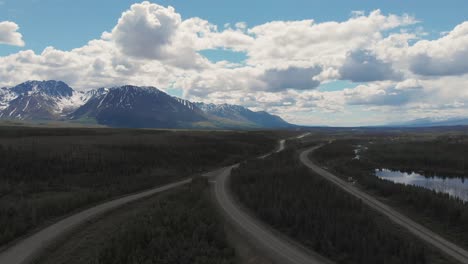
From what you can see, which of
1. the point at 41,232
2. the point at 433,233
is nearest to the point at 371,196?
the point at 433,233

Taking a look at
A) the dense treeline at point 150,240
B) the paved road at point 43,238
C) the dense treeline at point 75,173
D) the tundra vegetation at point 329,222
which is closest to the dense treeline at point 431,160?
the dense treeline at point 75,173

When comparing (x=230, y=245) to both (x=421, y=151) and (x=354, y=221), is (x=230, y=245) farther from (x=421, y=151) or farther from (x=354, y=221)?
(x=421, y=151)

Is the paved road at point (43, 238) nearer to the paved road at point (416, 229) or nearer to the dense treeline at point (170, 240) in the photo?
the dense treeline at point (170, 240)

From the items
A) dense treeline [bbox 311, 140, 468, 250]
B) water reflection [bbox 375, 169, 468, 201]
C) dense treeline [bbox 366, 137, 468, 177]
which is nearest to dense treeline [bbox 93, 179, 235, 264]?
dense treeline [bbox 311, 140, 468, 250]

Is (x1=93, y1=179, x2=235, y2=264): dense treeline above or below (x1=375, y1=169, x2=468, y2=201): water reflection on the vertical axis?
above

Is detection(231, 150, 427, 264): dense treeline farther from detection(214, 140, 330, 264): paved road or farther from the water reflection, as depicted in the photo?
the water reflection

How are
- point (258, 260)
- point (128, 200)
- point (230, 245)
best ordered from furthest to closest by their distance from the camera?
point (128, 200), point (230, 245), point (258, 260)
